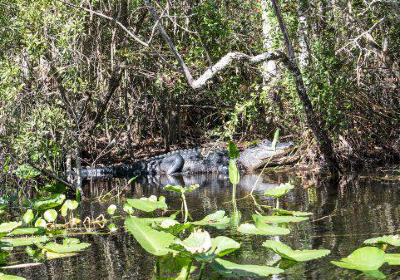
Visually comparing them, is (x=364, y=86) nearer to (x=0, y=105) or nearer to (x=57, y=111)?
(x=57, y=111)

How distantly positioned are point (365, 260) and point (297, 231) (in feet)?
4.74

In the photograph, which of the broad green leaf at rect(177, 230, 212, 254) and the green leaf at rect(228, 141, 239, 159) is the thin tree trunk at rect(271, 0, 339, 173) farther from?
the broad green leaf at rect(177, 230, 212, 254)

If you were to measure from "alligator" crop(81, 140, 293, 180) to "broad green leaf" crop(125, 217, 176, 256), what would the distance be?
23.1ft

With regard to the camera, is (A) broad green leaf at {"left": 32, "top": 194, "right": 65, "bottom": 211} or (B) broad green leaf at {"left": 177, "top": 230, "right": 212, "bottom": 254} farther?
(A) broad green leaf at {"left": 32, "top": 194, "right": 65, "bottom": 211}

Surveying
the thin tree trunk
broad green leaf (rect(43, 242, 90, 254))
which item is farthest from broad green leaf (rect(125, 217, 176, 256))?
the thin tree trunk

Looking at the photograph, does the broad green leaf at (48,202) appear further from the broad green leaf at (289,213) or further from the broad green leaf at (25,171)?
the broad green leaf at (289,213)

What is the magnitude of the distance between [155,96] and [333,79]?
420 centimetres

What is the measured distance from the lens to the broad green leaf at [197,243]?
2217mm

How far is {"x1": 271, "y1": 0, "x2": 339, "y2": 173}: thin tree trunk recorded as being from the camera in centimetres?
583

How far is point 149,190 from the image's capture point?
7.91 metres

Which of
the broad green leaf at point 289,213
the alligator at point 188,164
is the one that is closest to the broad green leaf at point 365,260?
the broad green leaf at point 289,213

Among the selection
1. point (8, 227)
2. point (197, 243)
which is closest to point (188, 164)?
point (8, 227)

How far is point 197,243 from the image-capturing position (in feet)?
7.42

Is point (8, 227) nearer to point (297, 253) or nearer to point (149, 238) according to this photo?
point (149, 238)
